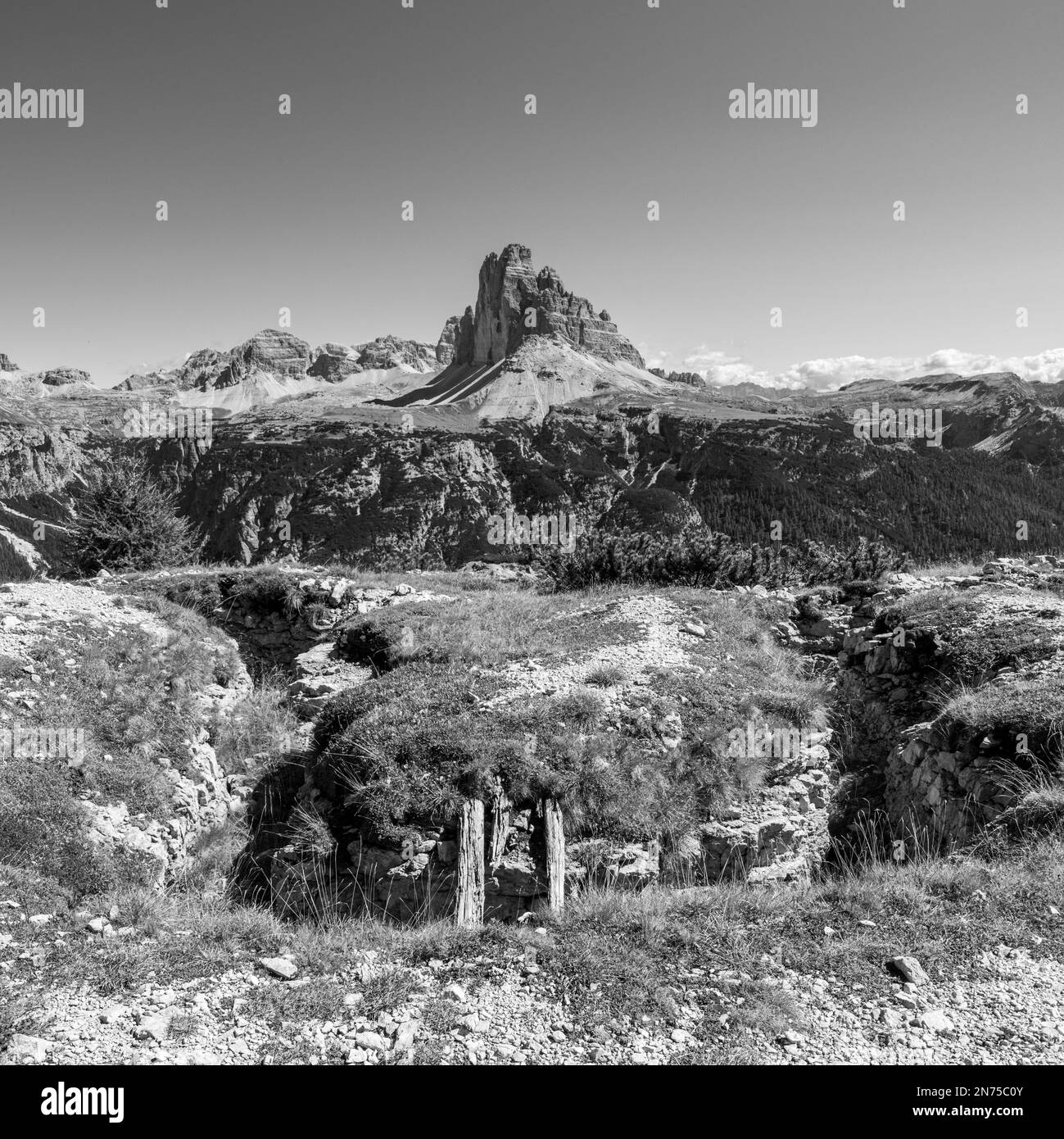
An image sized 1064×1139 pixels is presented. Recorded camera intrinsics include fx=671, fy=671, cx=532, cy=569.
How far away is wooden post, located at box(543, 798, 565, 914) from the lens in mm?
8766

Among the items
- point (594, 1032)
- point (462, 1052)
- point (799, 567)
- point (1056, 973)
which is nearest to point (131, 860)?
point (462, 1052)

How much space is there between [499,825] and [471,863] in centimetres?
93

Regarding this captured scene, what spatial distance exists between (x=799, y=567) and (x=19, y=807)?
76.1 feet

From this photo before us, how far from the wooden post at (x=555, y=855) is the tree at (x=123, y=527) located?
21.5 m

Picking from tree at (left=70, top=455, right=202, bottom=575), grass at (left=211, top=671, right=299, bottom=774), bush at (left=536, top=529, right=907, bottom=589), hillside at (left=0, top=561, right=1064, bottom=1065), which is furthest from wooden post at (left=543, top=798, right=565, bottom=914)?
tree at (left=70, top=455, right=202, bottom=575)

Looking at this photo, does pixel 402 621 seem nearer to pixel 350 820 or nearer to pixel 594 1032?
pixel 350 820

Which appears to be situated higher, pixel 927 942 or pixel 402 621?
pixel 402 621

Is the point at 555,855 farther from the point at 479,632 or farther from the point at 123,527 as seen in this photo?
the point at 123,527

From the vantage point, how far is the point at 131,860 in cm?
955

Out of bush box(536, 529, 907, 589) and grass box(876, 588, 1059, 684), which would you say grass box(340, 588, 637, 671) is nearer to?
bush box(536, 529, 907, 589)

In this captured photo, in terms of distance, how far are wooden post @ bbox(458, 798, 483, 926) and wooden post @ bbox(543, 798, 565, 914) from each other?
90cm

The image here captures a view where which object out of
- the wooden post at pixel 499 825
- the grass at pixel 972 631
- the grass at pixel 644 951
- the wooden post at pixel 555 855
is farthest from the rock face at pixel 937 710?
the wooden post at pixel 499 825
